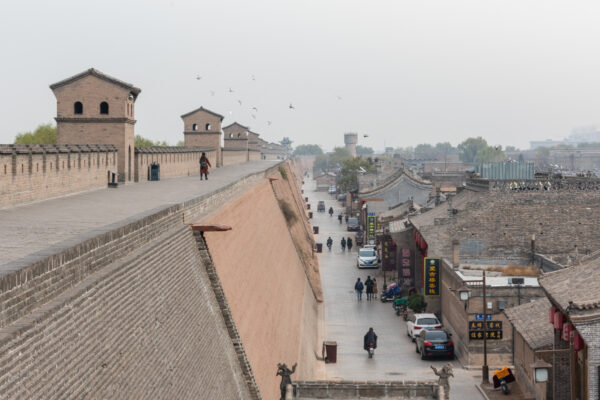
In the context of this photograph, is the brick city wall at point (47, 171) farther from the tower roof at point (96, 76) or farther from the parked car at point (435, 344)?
the parked car at point (435, 344)

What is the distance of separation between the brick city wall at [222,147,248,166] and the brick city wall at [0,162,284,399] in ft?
147

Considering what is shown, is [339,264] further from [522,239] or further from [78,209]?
[78,209]

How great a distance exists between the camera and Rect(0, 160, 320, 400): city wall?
564 centimetres

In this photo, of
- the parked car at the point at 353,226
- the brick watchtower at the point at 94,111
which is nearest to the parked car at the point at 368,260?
the brick watchtower at the point at 94,111

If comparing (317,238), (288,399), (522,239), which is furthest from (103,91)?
(317,238)

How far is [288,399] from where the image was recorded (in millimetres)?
11125

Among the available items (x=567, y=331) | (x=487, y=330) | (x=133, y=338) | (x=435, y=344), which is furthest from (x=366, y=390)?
(x=435, y=344)

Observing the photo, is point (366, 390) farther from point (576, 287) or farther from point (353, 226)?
point (353, 226)

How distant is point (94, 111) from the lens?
24.4 metres

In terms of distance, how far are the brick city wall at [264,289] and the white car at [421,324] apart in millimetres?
2642

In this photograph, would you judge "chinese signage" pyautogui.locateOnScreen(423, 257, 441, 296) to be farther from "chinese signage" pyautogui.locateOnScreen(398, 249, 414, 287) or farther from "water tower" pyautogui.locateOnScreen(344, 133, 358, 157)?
"water tower" pyautogui.locateOnScreen(344, 133, 358, 157)

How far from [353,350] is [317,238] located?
96.4 ft

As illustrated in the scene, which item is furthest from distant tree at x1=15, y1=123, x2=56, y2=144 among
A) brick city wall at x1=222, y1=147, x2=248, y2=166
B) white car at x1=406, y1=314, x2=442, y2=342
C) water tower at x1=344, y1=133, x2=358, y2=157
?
water tower at x1=344, y1=133, x2=358, y2=157

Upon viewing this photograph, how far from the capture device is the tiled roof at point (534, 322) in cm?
1580
